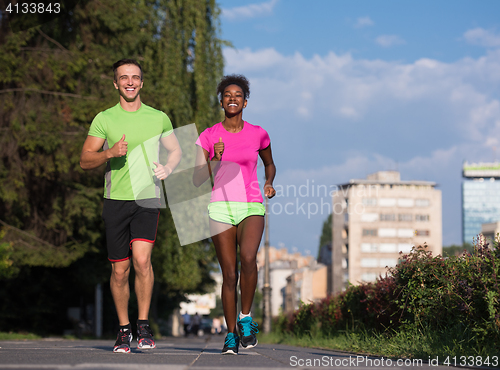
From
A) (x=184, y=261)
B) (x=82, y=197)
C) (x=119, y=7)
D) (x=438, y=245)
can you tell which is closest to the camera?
(x=82, y=197)

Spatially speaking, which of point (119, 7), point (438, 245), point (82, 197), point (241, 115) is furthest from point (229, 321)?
point (438, 245)

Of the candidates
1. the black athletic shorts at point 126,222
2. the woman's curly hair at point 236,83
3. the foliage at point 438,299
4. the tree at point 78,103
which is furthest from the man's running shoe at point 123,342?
the tree at point 78,103

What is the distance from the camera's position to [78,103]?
55.6ft

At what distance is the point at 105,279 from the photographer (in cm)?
2086

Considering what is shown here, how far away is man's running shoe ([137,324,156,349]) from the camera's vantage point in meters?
5.57

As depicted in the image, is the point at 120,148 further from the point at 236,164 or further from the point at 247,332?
the point at 247,332

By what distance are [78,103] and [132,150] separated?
1173 cm

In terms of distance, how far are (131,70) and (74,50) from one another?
12.7m

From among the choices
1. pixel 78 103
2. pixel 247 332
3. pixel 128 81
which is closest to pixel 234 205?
pixel 247 332

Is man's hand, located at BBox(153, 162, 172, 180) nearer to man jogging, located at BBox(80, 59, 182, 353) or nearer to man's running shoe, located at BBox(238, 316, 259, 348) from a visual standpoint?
man jogging, located at BBox(80, 59, 182, 353)

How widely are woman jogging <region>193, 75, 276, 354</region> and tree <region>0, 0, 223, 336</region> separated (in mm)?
10234

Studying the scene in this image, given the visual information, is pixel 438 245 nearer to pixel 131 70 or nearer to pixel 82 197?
pixel 82 197

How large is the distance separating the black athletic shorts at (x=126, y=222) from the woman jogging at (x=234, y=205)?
0.52 meters

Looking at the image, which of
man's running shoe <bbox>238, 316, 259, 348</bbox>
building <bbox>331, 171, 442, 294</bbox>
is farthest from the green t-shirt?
building <bbox>331, 171, 442, 294</bbox>
